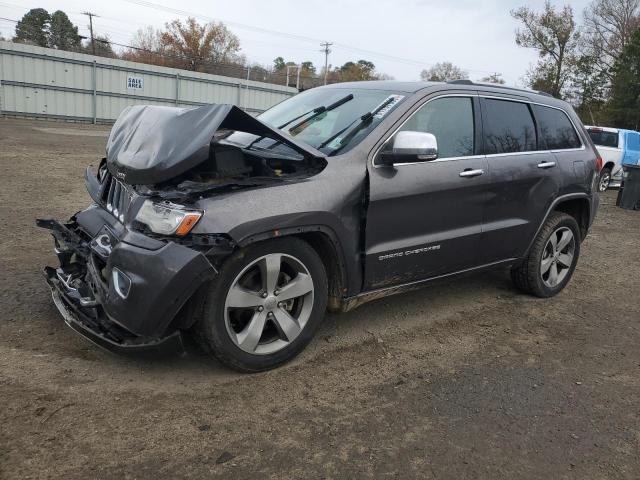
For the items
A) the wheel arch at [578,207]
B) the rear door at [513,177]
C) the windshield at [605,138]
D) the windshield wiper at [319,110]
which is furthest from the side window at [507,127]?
the windshield at [605,138]

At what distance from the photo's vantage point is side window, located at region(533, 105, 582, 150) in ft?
15.9

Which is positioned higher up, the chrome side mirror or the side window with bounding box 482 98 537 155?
the side window with bounding box 482 98 537 155

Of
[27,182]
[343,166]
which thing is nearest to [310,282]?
[343,166]

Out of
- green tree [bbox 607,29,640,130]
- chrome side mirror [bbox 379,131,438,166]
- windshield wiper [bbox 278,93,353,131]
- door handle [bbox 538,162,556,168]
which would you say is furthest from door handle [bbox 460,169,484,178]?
green tree [bbox 607,29,640,130]

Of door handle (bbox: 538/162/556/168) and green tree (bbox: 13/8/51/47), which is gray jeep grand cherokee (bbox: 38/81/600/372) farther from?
green tree (bbox: 13/8/51/47)

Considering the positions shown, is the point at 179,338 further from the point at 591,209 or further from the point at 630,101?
the point at 630,101

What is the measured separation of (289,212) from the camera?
312 centimetres

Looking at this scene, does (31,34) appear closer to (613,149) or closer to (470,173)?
(613,149)

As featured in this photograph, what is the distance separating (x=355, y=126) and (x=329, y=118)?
0.92 ft

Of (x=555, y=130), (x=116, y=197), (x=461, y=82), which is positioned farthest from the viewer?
(x=555, y=130)

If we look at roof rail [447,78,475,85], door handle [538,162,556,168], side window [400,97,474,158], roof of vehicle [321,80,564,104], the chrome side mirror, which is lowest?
door handle [538,162,556,168]

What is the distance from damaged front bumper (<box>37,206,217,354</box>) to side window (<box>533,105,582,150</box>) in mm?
3402

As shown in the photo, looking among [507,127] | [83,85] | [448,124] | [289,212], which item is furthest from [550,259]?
[83,85]

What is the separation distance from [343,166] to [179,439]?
1809 mm
